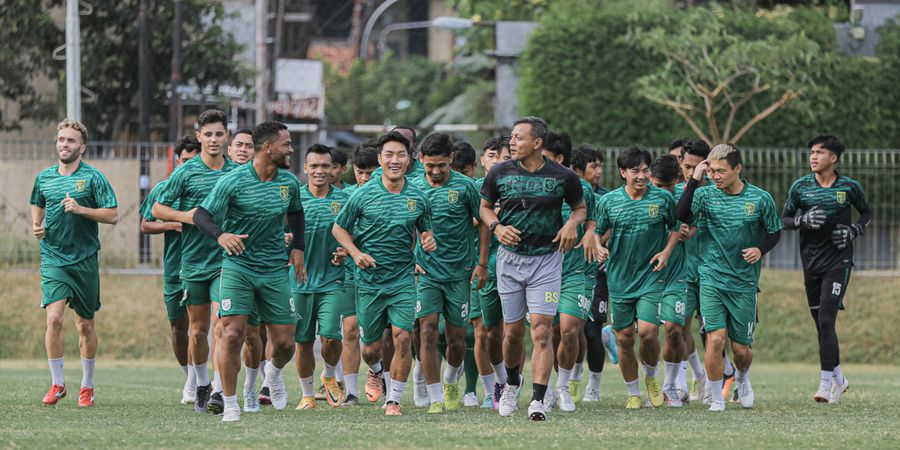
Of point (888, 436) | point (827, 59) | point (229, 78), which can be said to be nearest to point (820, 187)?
point (888, 436)

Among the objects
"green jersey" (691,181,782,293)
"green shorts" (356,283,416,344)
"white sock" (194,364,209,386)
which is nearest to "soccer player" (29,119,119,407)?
"white sock" (194,364,209,386)

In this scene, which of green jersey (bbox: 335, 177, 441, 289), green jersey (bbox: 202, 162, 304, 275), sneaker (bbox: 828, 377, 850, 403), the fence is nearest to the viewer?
green jersey (bbox: 202, 162, 304, 275)

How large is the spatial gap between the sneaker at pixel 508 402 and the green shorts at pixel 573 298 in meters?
0.81

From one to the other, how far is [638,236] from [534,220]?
206 cm

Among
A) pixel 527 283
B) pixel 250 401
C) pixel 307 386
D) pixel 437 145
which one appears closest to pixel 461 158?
pixel 437 145

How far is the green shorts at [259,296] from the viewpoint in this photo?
11.4m

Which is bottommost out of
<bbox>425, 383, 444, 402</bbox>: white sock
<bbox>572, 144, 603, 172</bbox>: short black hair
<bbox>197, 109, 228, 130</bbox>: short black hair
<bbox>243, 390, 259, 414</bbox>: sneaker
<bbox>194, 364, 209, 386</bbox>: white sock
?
<bbox>243, 390, 259, 414</bbox>: sneaker

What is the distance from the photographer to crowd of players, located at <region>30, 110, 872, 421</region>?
11.9 m

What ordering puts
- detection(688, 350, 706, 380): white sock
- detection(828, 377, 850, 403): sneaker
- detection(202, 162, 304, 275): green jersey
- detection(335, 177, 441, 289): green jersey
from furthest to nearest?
detection(688, 350, 706, 380): white sock, detection(828, 377, 850, 403): sneaker, detection(335, 177, 441, 289): green jersey, detection(202, 162, 304, 275): green jersey

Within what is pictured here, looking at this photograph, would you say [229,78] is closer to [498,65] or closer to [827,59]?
[498,65]

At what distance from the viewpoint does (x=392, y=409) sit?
12.3 metres

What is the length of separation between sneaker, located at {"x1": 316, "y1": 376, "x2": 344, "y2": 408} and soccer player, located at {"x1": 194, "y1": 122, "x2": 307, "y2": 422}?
2.14m

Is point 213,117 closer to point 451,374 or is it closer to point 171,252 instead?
point 171,252

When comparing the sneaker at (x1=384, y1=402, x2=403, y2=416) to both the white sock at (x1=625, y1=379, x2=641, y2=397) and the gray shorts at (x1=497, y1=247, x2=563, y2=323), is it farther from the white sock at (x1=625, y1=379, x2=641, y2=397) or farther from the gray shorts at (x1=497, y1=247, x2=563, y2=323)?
the white sock at (x1=625, y1=379, x2=641, y2=397)
